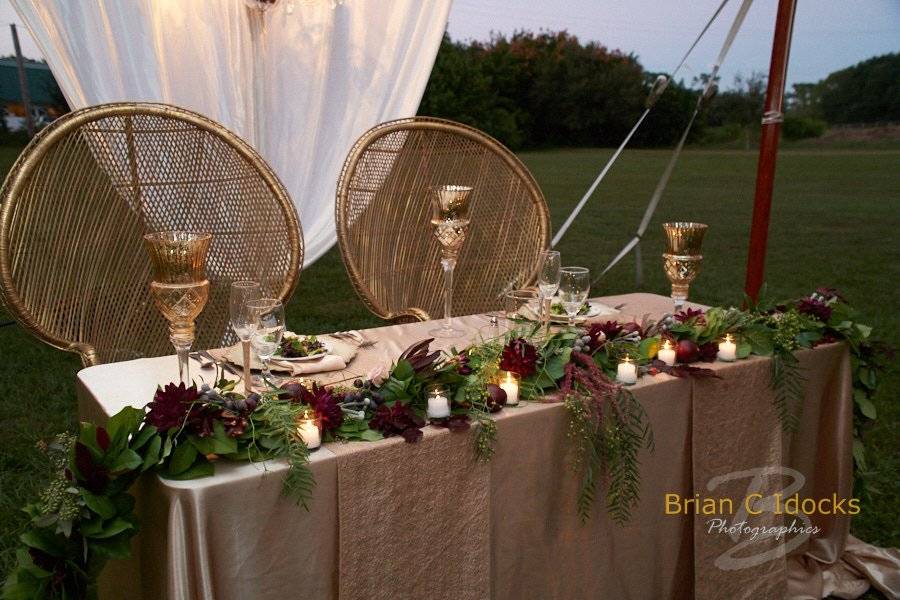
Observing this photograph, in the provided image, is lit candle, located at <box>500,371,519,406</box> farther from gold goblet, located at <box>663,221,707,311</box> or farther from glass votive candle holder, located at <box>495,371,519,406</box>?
gold goblet, located at <box>663,221,707,311</box>

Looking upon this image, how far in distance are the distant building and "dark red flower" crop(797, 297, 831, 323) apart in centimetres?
327

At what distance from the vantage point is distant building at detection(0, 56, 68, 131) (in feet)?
11.4

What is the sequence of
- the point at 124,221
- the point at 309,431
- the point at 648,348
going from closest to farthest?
the point at 309,431 < the point at 648,348 < the point at 124,221

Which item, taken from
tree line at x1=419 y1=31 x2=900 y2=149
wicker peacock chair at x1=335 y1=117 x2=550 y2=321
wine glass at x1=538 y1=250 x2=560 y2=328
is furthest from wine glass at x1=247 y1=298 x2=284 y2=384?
tree line at x1=419 y1=31 x2=900 y2=149

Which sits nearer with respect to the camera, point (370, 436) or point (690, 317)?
point (370, 436)

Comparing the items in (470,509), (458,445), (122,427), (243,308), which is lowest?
(470,509)

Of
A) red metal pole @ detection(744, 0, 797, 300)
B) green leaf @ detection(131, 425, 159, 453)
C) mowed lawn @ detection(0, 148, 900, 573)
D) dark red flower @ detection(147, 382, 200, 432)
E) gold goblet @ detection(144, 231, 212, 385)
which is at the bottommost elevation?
mowed lawn @ detection(0, 148, 900, 573)

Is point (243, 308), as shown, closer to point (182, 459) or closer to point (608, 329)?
point (182, 459)

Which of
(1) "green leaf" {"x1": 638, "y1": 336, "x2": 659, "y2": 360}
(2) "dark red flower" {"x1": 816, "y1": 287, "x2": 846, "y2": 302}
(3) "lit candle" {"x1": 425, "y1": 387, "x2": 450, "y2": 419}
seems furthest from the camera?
(2) "dark red flower" {"x1": 816, "y1": 287, "x2": 846, "y2": 302}

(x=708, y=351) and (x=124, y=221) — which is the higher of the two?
(x=124, y=221)

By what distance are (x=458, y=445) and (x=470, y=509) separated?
11cm

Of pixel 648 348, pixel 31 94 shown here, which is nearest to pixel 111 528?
pixel 648 348

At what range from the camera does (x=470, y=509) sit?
1203 mm

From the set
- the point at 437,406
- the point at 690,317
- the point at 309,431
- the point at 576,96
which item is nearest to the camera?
the point at 309,431
